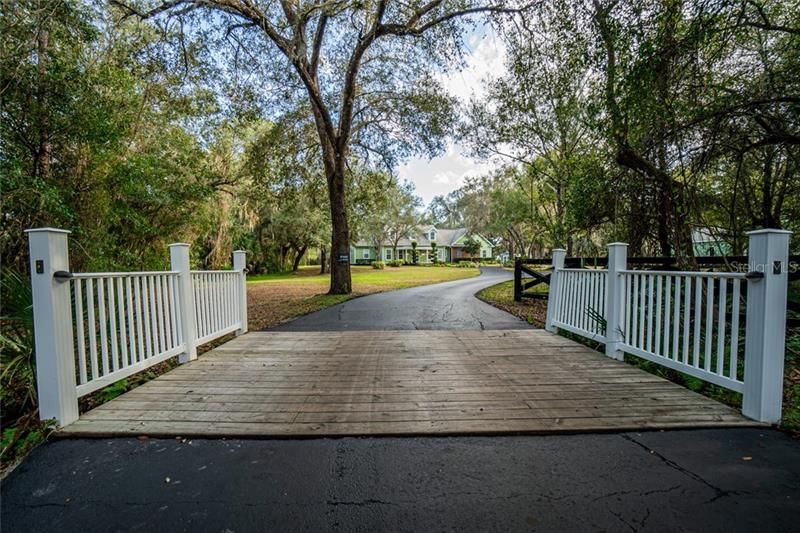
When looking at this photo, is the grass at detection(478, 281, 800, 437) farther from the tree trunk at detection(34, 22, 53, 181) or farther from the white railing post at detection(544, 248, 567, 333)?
the tree trunk at detection(34, 22, 53, 181)

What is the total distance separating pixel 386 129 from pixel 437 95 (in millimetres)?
1898

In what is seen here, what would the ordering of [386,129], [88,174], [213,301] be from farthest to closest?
[386,129], [88,174], [213,301]

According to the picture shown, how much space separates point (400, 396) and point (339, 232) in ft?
27.6

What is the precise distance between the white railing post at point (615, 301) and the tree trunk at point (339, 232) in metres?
7.96

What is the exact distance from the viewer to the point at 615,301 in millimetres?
4008

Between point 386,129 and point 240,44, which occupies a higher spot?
point 240,44

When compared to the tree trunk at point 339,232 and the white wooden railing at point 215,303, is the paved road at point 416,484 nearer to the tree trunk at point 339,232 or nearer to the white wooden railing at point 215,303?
the white wooden railing at point 215,303

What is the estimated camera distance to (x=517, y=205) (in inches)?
887

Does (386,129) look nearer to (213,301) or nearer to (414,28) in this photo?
(414,28)

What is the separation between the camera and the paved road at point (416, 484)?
1564mm

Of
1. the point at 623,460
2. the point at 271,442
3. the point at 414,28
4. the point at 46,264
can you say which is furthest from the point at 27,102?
the point at 623,460

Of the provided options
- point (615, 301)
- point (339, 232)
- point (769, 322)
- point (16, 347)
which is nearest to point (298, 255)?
point (339, 232)

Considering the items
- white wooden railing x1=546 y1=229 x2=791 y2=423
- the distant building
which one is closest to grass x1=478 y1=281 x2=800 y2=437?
white wooden railing x1=546 y1=229 x2=791 y2=423

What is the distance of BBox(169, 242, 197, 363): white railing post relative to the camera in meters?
3.91
